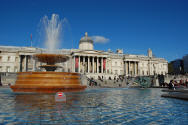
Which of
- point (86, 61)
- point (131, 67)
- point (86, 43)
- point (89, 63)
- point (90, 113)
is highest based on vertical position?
point (86, 43)

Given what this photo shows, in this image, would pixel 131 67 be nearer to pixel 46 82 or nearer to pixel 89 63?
pixel 89 63

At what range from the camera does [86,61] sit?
5897cm

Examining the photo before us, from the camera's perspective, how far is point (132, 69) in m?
69.0

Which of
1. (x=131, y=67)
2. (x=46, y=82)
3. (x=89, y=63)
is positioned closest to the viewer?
(x=46, y=82)

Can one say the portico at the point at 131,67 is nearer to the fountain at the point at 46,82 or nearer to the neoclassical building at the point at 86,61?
the neoclassical building at the point at 86,61

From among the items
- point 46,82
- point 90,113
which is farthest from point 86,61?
point 90,113

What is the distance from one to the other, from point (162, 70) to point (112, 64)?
25911mm

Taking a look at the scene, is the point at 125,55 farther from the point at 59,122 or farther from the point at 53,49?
the point at 59,122

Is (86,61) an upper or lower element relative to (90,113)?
upper

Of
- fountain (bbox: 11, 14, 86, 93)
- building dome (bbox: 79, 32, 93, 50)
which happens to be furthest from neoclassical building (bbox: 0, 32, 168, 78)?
fountain (bbox: 11, 14, 86, 93)

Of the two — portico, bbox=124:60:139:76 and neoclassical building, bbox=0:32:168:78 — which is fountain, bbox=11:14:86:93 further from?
A: portico, bbox=124:60:139:76

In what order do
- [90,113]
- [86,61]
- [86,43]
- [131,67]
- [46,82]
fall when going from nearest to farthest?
[90,113] → [46,82] → [86,61] → [86,43] → [131,67]

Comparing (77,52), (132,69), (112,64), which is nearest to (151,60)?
(132,69)

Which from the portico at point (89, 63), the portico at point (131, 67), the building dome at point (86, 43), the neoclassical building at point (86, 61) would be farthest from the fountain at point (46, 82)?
the portico at point (131, 67)
